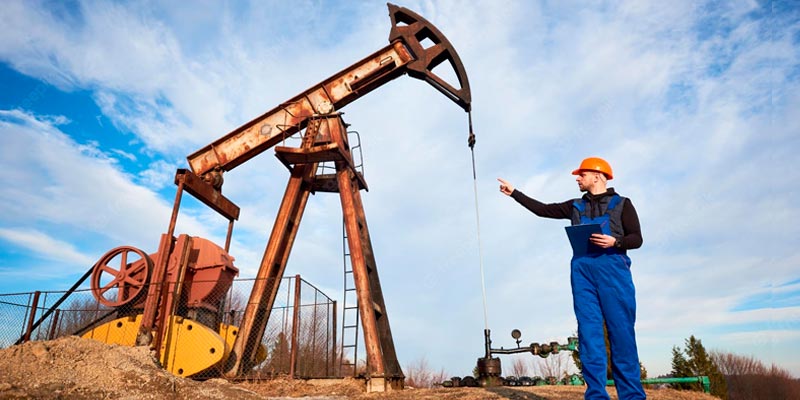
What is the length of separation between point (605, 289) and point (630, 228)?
0.44 meters

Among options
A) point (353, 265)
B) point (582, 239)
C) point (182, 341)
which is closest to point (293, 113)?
point (353, 265)

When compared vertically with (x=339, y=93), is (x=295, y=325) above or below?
below

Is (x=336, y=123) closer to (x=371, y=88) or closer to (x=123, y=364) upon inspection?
(x=371, y=88)

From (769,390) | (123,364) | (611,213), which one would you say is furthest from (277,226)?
(769,390)

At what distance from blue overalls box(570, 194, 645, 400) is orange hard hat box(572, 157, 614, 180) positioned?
21 cm

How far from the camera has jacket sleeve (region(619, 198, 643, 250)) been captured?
3.07 metres

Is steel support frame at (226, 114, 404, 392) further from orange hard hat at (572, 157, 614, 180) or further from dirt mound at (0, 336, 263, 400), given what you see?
orange hard hat at (572, 157, 614, 180)

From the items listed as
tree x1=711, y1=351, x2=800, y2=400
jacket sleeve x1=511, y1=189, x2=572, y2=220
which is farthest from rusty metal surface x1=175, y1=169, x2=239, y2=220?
tree x1=711, y1=351, x2=800, y2=400

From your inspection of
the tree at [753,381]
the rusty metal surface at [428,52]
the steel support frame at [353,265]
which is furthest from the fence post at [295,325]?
the tree at [753,381]

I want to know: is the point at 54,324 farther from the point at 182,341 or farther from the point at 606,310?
the point at 606,310

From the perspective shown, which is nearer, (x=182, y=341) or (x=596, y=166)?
(x=596, y=166)

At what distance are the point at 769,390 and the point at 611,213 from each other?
3932 cm

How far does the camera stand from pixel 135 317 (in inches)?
313

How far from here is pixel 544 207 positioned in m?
3.71
